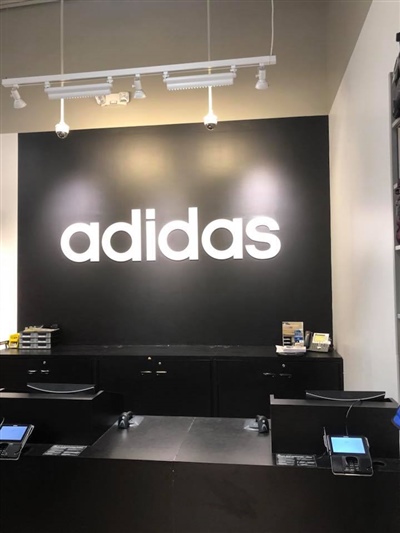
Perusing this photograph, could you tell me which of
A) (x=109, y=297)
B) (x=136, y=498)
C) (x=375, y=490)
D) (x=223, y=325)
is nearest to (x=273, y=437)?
(x=375, y=490)

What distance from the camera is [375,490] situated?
162 cm

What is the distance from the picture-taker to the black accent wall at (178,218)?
4160 mm

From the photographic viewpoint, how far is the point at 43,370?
3.91 meters

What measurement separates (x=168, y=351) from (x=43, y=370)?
117cm

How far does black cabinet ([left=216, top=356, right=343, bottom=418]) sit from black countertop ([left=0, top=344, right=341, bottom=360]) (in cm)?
6

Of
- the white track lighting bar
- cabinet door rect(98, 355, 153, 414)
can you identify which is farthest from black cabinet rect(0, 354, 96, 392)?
the white track lighting bar

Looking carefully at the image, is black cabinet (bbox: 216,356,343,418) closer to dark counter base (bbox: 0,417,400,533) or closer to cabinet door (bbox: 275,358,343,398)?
cabinet door (bbox: 275,358,343,398)

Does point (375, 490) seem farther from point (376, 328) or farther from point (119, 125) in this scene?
point (119, 125)

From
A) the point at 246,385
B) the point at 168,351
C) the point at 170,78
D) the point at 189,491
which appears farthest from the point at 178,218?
the point at 189,491

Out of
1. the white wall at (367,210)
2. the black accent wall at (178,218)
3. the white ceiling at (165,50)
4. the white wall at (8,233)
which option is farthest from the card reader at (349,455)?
the white wall at (8,233)

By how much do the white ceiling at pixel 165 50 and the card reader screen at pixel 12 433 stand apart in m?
3.47

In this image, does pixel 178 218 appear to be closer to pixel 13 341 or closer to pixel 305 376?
pixel 305 376

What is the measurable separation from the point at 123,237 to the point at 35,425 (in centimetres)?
259

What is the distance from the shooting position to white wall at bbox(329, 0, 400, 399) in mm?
2154
